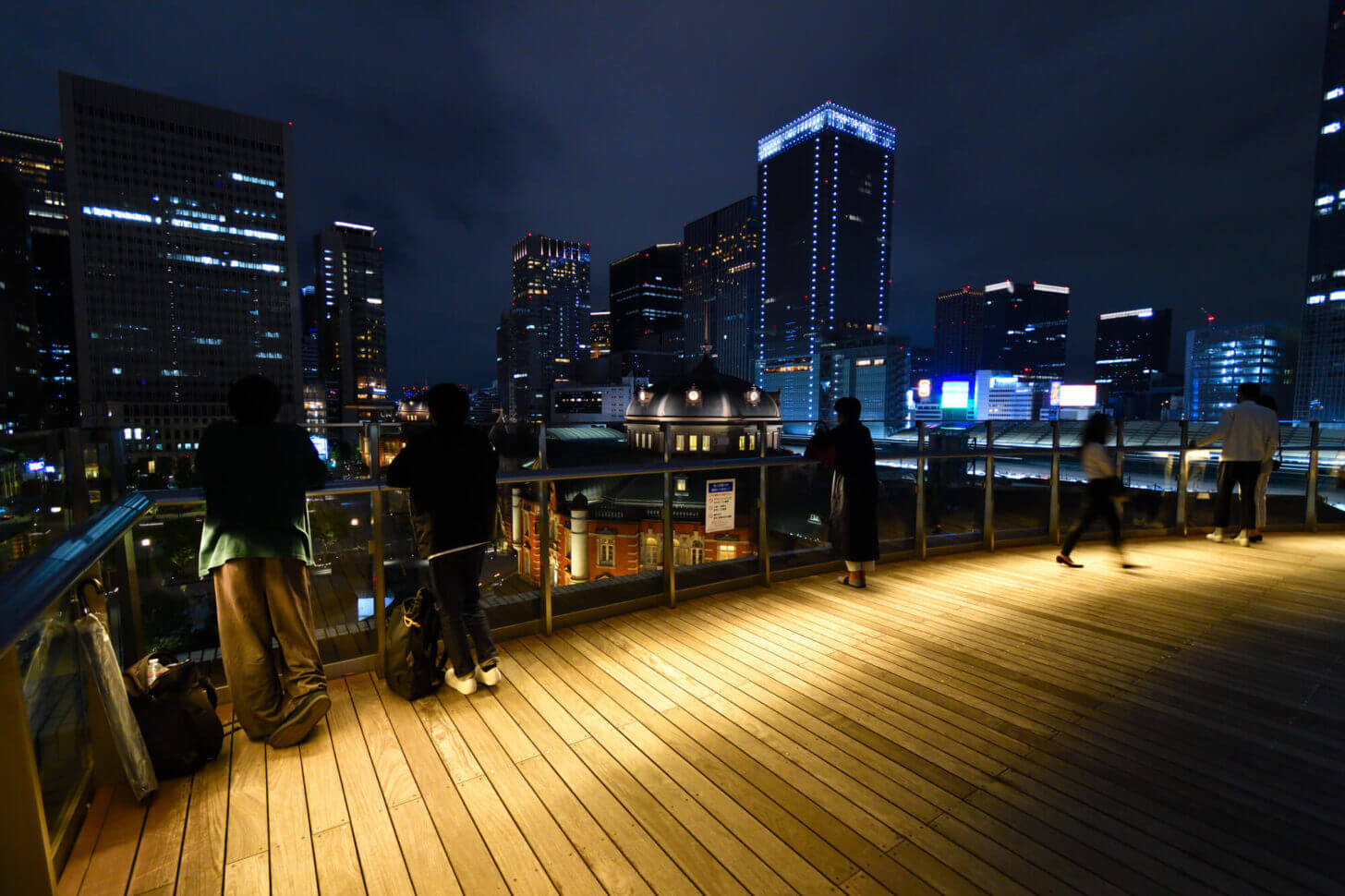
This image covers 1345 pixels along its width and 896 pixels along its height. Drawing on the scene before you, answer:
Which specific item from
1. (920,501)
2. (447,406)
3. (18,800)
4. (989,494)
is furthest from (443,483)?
(989,494)

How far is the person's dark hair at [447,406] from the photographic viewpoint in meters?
3.26

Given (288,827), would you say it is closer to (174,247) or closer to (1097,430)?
(1097,430)

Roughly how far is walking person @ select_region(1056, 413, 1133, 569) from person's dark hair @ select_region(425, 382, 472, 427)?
6063mm

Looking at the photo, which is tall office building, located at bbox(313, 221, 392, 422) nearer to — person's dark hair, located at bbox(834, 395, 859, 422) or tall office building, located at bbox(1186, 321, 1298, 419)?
person's dark hair, located at bbox(834, 395, 859, 422)

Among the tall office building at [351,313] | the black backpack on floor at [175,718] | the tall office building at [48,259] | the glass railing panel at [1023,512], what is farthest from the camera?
the tall office building at [351,313]

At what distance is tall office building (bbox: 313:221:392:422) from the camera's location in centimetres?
17288

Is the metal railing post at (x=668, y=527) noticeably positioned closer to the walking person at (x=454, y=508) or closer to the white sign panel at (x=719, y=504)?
the white sign panel at (x=719, y=504)

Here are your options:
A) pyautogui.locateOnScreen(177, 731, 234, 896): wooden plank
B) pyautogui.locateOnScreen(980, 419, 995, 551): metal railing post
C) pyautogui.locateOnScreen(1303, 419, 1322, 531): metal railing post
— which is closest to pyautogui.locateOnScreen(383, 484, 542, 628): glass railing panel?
pyautogui.locateOnScreen(177, 731, 234, 896): wooden plank

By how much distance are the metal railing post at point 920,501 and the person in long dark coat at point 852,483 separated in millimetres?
1135

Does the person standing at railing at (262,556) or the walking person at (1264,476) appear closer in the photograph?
the person standing at railing at (262,556)

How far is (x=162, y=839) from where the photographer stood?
7.32 feet

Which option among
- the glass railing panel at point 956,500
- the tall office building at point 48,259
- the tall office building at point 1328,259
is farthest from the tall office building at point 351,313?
the tall office building at point 1328,259

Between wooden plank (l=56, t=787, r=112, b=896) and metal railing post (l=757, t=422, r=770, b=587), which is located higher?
metal railing post (l=757, t=422, r=770, b=587)

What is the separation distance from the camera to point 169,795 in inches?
98.3
